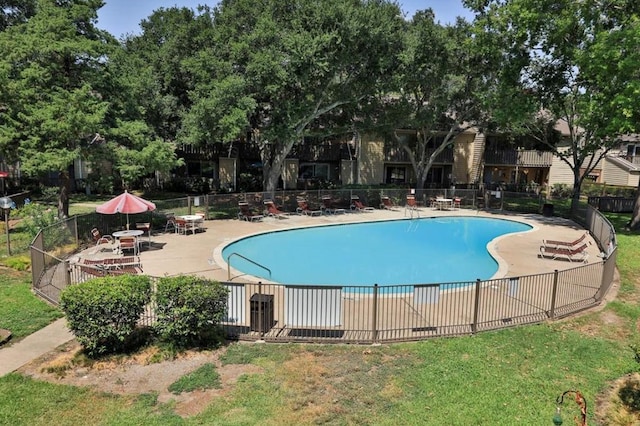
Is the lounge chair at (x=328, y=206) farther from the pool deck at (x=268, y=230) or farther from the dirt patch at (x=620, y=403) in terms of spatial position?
the dirt patch at (x=620, y=403)

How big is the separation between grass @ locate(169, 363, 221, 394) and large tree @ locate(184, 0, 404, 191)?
50.4 feet

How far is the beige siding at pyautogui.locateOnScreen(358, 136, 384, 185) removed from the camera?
37781 millimetres

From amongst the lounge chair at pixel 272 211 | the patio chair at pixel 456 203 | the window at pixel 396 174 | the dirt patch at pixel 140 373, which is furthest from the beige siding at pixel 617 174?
the dirt patch at pixel 140 373

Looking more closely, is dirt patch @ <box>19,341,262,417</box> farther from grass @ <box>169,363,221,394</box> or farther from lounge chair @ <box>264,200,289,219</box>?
lounge chair @ <box>264,200,289,219</box>

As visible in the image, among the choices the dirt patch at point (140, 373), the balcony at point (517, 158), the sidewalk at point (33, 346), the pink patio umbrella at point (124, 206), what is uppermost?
the balcony at point (517, 158)

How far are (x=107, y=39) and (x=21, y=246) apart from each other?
9.62m

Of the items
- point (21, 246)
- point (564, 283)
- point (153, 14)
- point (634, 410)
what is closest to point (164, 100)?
point (153, 14)

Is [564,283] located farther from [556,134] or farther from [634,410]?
[556,134]

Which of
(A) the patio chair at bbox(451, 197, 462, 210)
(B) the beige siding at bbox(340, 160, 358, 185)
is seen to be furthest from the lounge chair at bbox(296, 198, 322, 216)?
(B) the beige siding at bbox(340, 160, 358, 185)

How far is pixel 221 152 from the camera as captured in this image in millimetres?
35812

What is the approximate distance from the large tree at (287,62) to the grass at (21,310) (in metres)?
11.7

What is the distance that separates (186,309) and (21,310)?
4637 millimetres

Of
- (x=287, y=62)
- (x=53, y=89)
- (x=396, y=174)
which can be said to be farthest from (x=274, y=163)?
(x=396, y=174)

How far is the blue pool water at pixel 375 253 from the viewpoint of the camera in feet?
49.7
